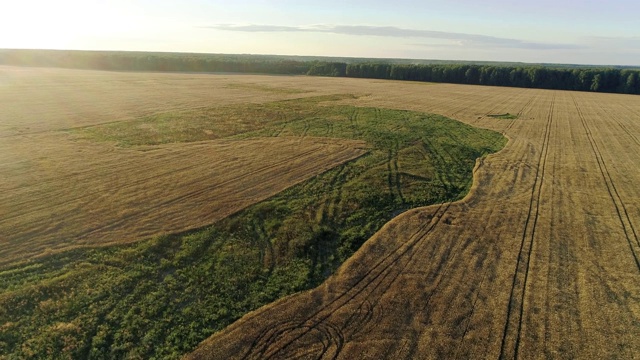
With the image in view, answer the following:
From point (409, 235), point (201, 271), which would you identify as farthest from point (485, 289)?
point (201, 271)

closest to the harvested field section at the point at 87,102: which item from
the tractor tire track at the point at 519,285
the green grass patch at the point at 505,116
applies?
the green grass patch at the point at 505,116

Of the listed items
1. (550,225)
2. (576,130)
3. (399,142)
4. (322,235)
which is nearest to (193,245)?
(322,235)

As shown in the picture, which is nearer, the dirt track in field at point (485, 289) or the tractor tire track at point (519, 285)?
the dirt track in field at point (485, 289)

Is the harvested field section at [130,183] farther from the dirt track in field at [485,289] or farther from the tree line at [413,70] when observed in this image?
the tree line at [413,70]

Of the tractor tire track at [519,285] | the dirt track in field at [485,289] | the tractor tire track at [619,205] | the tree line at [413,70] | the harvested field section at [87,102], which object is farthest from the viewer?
the tree line at [413,70]

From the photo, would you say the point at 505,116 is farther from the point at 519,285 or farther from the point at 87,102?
the point at 87,102

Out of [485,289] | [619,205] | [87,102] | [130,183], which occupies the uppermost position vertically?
[87,102]

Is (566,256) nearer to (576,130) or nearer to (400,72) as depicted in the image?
(576,130)
